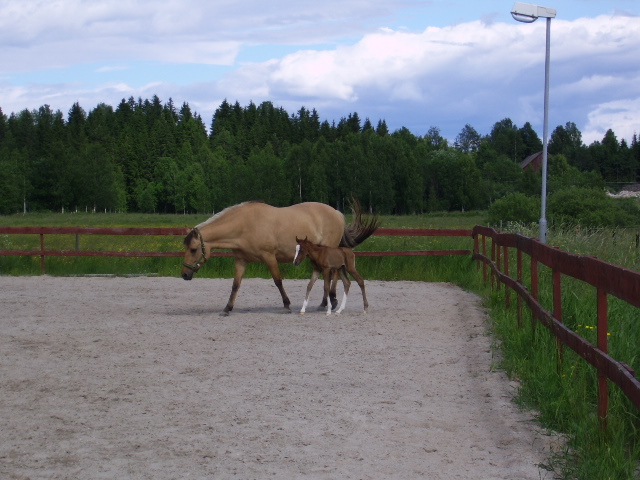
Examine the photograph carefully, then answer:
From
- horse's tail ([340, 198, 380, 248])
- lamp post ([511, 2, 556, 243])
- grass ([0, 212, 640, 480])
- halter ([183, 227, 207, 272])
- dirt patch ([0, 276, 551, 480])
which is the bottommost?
dirt patch ([0, 276, 551, 480])

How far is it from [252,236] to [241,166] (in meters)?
95.3

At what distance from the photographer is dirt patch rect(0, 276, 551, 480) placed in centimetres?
468

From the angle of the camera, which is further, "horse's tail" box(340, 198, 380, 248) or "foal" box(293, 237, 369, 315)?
"horse's tail" box(340, 198, 380, 248)

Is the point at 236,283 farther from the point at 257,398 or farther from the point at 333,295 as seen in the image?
the point at 257,398

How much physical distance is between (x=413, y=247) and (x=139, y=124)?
398ft

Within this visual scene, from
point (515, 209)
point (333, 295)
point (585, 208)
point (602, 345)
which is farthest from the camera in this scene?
point (515, 209)

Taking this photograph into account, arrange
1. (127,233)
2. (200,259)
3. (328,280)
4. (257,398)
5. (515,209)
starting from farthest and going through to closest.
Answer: (515,209), (127,233), (200,259), (328,280), (257,398)

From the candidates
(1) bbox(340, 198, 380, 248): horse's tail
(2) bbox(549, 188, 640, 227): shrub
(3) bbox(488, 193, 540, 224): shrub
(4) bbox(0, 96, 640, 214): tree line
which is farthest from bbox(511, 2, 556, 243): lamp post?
(4) bbox(0, 96, 640, 214): tree line

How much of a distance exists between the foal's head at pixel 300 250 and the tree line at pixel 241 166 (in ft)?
230

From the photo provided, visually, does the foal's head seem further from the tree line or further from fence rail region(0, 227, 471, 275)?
the tree line

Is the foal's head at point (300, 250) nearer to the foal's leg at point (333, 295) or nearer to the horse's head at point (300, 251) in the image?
the horse's head at point (300, 251)

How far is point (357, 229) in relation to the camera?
13383 mm

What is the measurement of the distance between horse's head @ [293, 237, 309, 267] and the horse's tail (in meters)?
1.62

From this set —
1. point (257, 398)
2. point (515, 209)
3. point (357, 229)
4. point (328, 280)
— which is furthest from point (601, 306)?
point (515, 209)
